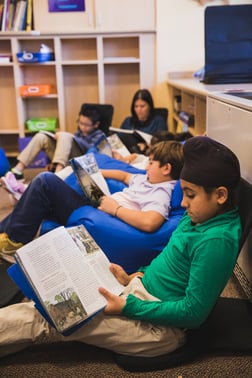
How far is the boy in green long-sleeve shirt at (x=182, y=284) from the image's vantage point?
113 cm

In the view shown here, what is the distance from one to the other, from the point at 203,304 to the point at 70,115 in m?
3.51

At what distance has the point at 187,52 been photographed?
4.02 meters

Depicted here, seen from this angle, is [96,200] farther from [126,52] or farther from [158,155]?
[126,52]

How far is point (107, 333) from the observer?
4.09 ft

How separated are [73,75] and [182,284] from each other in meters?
3.48

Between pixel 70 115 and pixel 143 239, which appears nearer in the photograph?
pixel 143 239

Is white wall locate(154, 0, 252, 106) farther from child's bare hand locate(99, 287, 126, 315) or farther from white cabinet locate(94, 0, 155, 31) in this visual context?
child's bare hand locate(99, 287, 126, 315)

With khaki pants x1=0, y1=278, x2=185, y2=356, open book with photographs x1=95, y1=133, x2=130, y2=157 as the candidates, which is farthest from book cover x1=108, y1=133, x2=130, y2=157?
khaki pants x1=0, y1=278, x2=185, y2=356

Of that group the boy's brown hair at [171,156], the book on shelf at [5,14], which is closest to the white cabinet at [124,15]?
the book on shelf at [5,14]

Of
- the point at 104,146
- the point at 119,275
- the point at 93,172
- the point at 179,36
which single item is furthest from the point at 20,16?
the point at 119,275

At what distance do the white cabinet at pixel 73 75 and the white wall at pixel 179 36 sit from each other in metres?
0.10

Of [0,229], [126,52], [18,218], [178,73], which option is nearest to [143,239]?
[18,218]

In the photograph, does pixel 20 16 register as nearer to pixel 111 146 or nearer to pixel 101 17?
pixel 101 17

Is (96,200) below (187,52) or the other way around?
below
